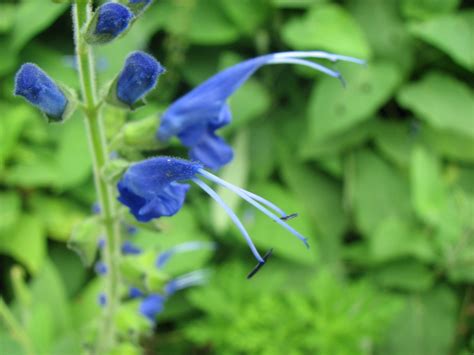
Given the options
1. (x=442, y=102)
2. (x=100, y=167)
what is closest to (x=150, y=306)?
(x=100, y=167)

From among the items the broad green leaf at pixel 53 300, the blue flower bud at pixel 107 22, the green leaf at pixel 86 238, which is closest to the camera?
the blue flower bud at pixel 107 22

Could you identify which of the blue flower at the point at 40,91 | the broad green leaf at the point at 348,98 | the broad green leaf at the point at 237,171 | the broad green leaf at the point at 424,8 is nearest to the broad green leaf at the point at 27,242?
the broad green leaf at the point at 237,171

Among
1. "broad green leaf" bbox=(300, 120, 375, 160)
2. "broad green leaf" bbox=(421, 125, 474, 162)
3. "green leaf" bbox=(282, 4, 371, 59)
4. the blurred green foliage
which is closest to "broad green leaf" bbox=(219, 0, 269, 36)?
the blurred green foliage

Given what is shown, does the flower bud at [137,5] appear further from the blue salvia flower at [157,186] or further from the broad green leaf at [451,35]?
the broad green leaf at [451,35]

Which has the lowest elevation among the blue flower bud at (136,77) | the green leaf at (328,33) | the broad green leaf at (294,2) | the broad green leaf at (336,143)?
the broad green leaf at (336,143)

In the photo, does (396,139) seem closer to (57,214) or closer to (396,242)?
(396,242)

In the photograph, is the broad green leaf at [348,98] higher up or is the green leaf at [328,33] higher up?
the green leaf at [328,33]

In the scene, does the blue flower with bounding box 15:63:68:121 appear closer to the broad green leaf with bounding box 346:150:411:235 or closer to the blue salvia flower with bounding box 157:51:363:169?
the blue salvia flower with bounding box 157:51:363:169

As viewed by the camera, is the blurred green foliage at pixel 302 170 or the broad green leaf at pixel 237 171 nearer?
the blurred green foliage at pixel 302 170
